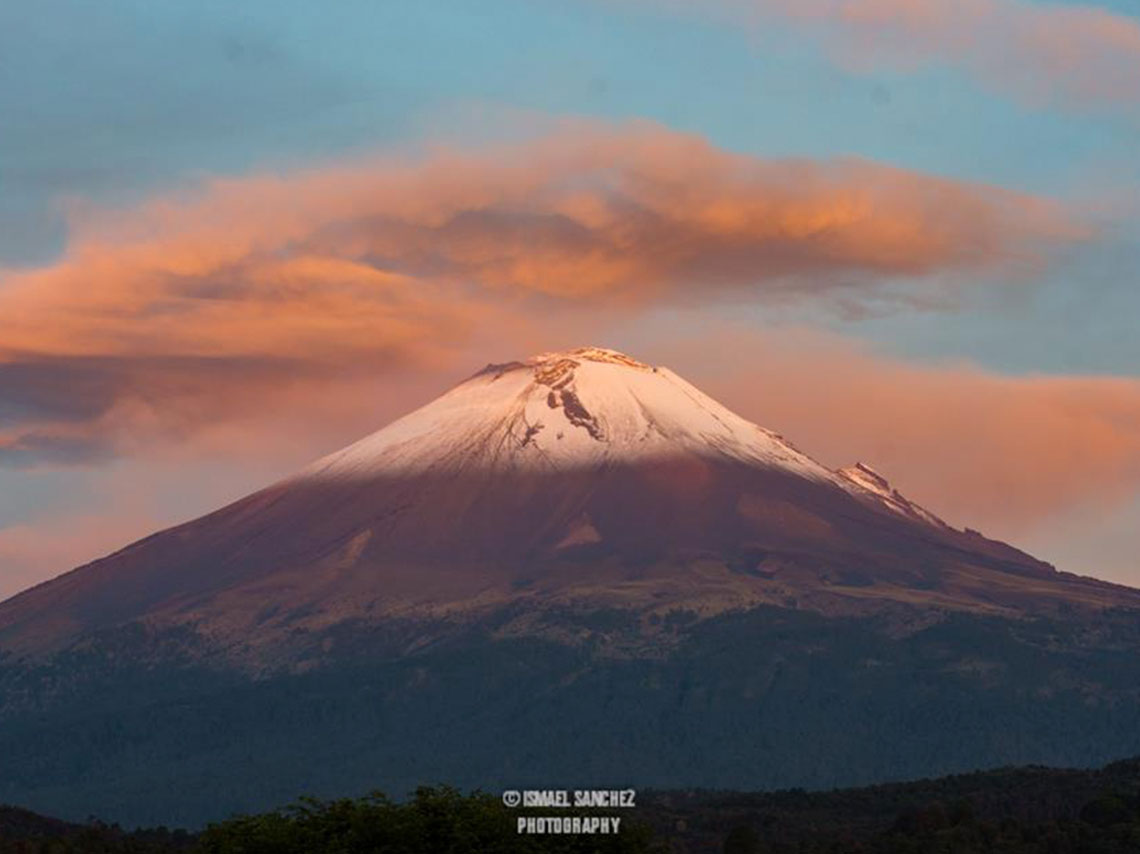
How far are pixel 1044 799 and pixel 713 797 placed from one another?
34.4 m

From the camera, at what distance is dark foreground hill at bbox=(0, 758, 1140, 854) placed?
70.5 m

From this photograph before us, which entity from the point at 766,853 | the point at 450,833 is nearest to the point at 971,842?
the point at 766,853

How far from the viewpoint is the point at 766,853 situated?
114 meters

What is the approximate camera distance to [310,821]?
72188 mm

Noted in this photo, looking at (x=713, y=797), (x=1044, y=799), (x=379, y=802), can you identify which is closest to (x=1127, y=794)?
(x=1044, y=799)

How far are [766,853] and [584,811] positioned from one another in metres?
43.3

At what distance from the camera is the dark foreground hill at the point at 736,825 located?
7050 centimetres

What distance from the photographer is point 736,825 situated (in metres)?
127

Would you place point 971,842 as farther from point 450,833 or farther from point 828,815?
point 450,833

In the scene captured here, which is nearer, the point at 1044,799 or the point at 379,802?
the point at 379,802

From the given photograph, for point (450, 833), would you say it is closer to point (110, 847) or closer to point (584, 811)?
point (584, 811)

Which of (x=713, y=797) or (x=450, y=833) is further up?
(x=713, y=797)

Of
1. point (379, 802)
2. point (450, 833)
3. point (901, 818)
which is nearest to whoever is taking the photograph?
point (450, 833)

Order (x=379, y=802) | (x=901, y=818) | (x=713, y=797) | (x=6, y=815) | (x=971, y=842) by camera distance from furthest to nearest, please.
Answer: (x=713, y=797)
(x=6, y=815)
(x=901, y=818)
(x=971, y=842)
(x=379, y=802)
